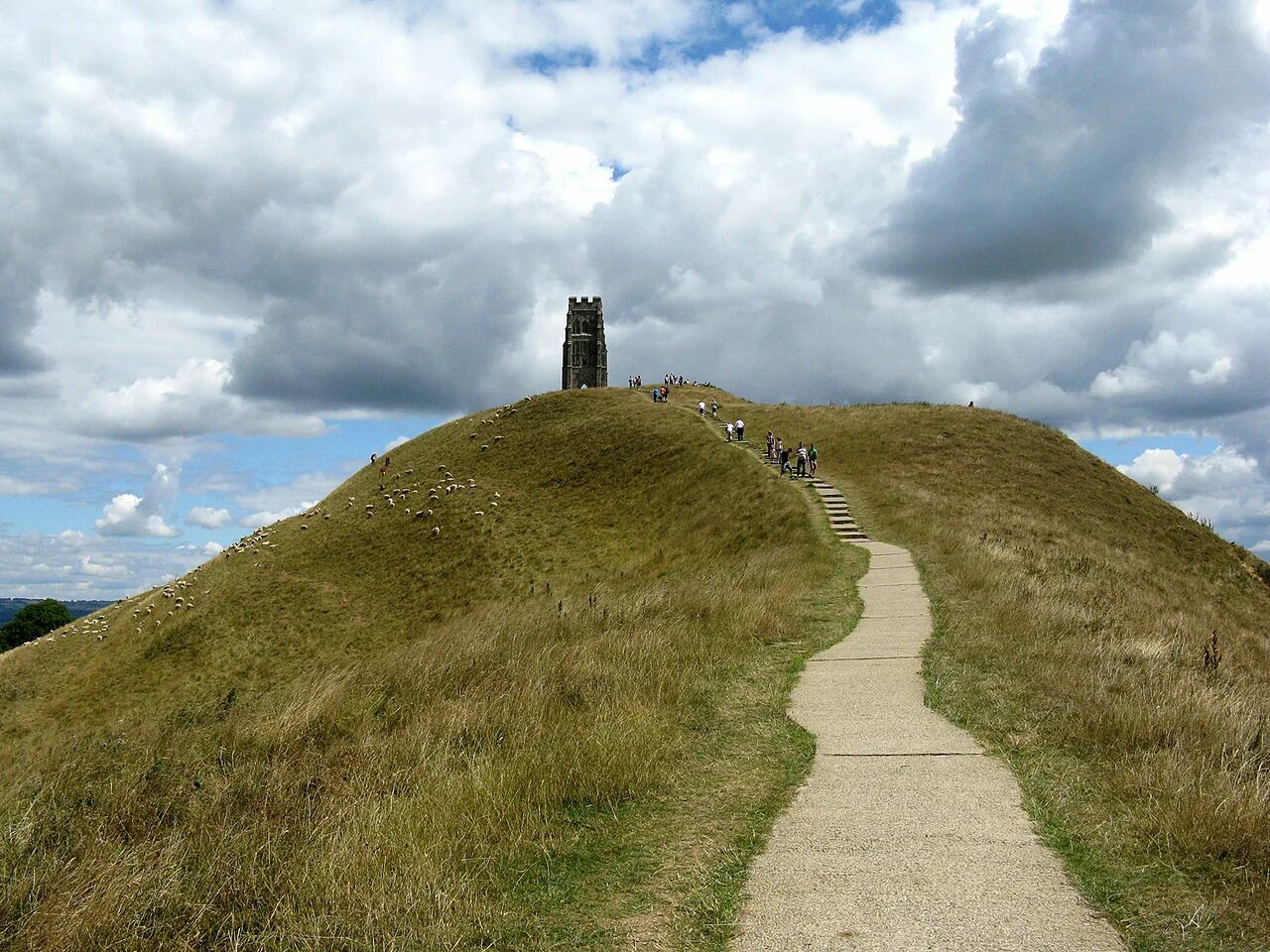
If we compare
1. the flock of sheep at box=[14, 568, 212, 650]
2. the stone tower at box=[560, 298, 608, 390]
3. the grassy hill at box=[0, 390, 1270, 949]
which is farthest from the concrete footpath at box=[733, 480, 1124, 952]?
the stone tower at box=[560, 298, 608, 390]

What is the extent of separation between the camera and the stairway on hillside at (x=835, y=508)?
24.4 metres

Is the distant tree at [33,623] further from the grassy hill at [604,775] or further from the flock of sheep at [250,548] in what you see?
the grassy hill at [604,775]

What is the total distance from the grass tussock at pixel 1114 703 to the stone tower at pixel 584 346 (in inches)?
2427

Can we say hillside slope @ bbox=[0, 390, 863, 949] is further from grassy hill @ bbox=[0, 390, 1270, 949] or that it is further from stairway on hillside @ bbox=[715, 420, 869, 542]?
stairway on hillside @ bbox=[715, 420, 869, 542]

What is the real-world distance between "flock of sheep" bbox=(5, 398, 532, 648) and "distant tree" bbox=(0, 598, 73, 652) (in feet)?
125

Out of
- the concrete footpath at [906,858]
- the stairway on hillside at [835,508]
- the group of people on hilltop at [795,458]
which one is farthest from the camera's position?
the group of people on hilltop at [795,458]

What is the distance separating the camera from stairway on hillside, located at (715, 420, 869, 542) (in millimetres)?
24391

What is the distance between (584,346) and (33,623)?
58078mm

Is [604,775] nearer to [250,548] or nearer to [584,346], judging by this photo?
[250,548]

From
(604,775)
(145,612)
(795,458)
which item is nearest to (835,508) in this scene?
(795,458)

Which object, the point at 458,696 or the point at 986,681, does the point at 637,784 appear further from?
the point at 986,681

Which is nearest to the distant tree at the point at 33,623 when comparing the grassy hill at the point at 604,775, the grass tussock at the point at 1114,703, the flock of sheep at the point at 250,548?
the flock of sheep at the point at 250,548

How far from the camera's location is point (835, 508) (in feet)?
93.8

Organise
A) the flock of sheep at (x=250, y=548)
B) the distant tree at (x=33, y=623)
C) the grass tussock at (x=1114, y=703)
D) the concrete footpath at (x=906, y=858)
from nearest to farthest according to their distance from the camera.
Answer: the concrete footpath at (x=906, y=858), the grass tussock at (x=1114, y=703), the flock of sheep at (x=250, y=548), the distant tree at (x=33, y=623)
